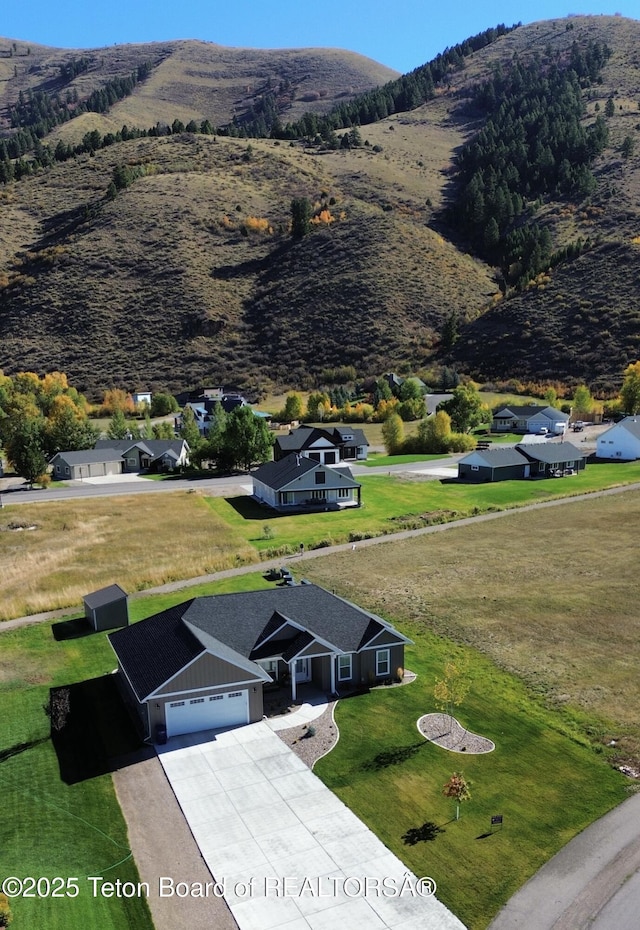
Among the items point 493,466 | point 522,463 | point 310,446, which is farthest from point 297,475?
point 522,463

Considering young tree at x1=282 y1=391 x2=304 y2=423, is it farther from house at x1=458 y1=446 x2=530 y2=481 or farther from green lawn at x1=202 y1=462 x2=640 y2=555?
house at x1=458 y1=446 x2=530 y2=481

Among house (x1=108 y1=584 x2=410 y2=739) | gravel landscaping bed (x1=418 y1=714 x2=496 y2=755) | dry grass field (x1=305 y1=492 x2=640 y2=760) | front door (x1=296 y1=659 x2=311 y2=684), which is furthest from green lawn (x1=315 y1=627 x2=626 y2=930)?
front door (x1=296 y1=659 x2=311 y2=684)

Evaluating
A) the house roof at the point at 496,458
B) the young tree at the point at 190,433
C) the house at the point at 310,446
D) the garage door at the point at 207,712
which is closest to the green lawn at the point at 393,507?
the house roof at the point at 496,458

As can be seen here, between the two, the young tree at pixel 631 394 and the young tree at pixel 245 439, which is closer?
the young tree at pixel 245 439

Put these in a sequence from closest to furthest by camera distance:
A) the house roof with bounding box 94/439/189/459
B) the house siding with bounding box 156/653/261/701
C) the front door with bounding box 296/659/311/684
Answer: the house siding with bounding box 156/653/261/701 → the front door with bounding box 296/659/311/684 → the house roof with bounding box 94/439/189/459

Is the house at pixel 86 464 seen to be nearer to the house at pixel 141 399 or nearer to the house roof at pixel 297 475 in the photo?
the house roof at pixel 297 475

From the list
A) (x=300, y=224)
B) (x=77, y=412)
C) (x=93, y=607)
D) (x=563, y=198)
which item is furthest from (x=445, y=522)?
(x=563, y=198)

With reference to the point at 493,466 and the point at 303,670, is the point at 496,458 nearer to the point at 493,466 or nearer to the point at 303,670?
the point at 493,466
